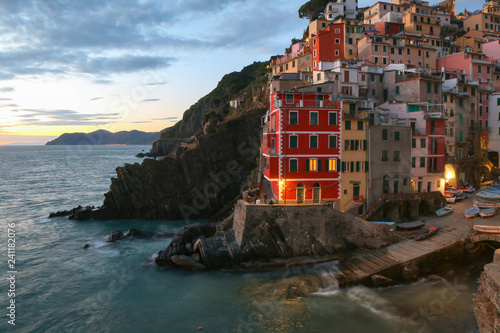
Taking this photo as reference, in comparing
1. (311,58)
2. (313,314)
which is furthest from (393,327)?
(311,58)

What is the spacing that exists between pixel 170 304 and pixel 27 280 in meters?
16.0

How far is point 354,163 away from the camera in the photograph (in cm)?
3362

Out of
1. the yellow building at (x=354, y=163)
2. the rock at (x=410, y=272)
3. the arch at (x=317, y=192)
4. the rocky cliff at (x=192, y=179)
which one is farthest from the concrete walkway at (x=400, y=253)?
the rocky cliff at (x=192, y=179)

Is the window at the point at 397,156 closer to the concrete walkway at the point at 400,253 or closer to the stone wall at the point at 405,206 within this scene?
the stone wall at the point at 405,206

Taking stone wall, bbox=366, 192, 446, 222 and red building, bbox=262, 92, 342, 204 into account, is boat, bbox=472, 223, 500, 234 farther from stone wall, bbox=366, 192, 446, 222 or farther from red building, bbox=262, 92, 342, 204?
red building, bbox=262, 92, 342, 204

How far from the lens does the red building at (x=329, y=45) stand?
57.1 m

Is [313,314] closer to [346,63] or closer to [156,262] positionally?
[156,262]

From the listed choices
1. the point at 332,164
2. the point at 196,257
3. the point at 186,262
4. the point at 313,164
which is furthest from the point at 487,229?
the point at 186,262

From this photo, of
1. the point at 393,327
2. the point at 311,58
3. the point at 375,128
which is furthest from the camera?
the point at 311,58

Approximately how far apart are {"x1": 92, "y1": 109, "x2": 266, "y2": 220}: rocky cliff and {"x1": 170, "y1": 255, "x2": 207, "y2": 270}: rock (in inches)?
836

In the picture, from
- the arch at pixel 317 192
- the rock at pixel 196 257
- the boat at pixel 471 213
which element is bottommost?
the rock at pixel 196 257

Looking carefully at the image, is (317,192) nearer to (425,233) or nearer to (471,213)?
(425,233)

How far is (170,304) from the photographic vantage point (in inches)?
968

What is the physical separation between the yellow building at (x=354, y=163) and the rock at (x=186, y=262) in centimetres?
1563
